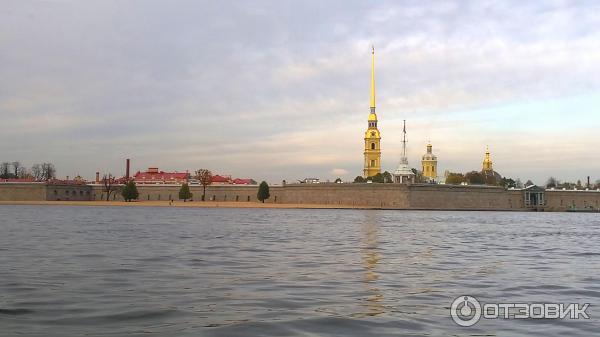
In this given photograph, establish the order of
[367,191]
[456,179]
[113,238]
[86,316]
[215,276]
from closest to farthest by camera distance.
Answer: [86,316] < [215,276] < [113,238] < [367,191] < [456,179]

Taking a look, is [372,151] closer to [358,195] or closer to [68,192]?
[358,195]

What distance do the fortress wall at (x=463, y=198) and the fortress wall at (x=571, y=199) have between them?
6360 mm

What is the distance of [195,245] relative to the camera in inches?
979

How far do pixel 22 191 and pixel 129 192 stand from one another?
61.8ft

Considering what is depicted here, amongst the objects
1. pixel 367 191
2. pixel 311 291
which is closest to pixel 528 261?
pixel 311 291

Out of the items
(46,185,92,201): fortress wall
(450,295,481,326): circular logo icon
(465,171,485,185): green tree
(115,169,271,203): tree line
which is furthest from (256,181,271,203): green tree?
(450,295,481,326): circular logo icon

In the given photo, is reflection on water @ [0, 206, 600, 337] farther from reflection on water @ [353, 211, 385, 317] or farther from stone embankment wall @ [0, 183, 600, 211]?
stone embankment wall @ [0, 183, 600, 211]

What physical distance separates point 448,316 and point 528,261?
1093 centimetres

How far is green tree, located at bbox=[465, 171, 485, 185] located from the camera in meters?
148

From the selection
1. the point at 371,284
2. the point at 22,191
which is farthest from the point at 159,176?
the point at 371,284

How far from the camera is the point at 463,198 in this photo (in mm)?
117312

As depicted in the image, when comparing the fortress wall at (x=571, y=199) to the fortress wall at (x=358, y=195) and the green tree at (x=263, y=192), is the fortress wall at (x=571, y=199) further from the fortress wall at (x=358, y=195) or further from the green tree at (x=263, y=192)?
the green tree at (x=263, y=192)

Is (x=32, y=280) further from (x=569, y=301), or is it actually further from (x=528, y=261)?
(x=528, y=261)

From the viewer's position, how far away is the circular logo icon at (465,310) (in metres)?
10.2
